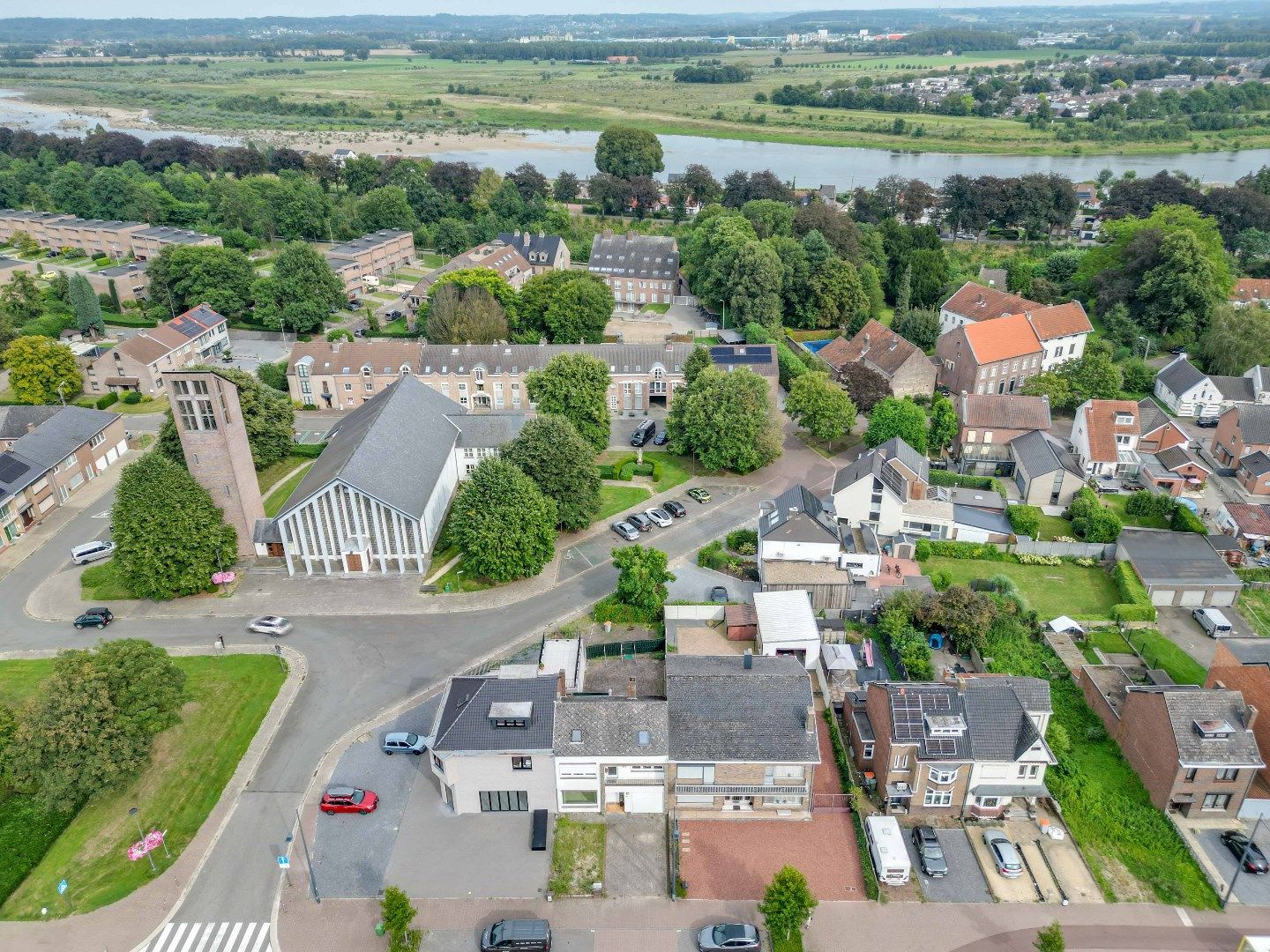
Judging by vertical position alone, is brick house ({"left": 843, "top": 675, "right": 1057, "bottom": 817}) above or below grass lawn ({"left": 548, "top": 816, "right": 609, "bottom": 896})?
above

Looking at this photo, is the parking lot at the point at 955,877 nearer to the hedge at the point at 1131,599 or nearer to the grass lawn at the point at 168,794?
the hedge at the point at 1131,599

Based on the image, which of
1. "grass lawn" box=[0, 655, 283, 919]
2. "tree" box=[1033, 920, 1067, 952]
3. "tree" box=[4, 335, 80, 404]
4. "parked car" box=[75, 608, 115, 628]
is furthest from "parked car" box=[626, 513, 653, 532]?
"tree" box=[4, 335, 80, 404]

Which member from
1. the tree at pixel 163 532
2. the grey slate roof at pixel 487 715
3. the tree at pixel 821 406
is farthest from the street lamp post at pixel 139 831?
the tree at pixel 821 406

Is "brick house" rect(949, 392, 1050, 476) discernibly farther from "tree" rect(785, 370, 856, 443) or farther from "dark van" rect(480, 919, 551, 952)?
"dark van" rect(480, 919, 551, 952)

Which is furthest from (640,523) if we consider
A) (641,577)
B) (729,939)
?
(729,939)

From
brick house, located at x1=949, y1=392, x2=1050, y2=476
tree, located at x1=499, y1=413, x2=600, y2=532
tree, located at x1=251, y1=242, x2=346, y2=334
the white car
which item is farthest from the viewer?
tree, located at x1=251, y1=242, x2=346, y2=334

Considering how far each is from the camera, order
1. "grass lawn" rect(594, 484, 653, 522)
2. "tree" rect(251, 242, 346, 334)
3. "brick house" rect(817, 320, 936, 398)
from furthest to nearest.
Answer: "tree" rect(251, 242, 346, 334) < "brick house" rect(817, 320, 936, 398) < "grass lawn" rect(594, 484, 653, 522)
